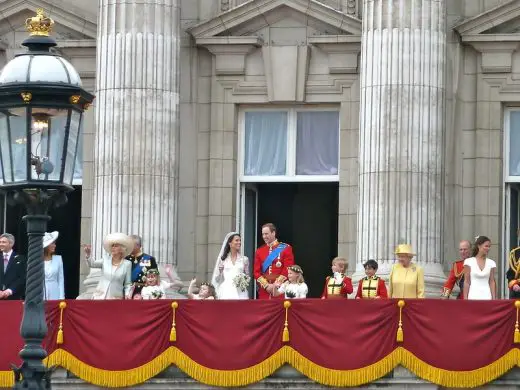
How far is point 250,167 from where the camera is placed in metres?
42.3

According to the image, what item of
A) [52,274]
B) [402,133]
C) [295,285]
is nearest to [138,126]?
[52,274]

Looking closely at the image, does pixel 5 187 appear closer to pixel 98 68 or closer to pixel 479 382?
pixel 479 382

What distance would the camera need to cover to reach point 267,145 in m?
42.2

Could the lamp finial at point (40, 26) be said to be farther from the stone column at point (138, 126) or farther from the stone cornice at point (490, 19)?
the stone cornice at point (490, 19)

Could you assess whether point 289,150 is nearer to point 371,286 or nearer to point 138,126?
point 138,126

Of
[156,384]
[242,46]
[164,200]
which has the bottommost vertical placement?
[156,384]

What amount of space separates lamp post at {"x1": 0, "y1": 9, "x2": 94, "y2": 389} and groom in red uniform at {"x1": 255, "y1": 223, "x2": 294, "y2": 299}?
10.4m

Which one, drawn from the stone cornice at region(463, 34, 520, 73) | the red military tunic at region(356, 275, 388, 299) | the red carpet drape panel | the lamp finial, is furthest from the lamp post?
the stone cornice at region(463, 34, 520, 73)

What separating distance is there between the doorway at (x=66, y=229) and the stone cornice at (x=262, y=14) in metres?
4.10

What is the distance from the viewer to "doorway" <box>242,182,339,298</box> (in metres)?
41.9

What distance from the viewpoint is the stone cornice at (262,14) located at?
41.6m

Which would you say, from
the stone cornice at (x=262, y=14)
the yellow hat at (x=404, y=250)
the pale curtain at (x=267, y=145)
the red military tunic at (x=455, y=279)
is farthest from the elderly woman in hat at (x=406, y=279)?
the stone cornice at (x=262, y=14)

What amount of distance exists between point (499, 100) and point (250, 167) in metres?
4.86

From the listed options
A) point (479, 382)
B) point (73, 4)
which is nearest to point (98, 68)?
point (73, 4)
